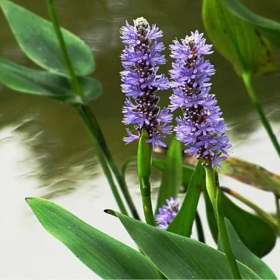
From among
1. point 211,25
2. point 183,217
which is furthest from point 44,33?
point 183,217

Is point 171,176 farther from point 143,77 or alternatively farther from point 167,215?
point 143,77

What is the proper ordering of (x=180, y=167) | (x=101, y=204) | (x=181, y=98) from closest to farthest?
(x=181, y=98) → (x=180, y=167) → (x=101, y=204)

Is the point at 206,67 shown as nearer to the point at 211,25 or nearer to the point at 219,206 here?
the point at 219,206

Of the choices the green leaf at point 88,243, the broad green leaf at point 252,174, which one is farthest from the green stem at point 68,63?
the green leaf at point 88,243

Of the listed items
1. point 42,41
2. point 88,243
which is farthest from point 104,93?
point 88,243

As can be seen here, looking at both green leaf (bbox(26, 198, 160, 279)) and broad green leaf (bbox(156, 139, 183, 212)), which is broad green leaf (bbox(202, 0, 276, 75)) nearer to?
broad green leaf (bbox(156, 139, 183, 212))

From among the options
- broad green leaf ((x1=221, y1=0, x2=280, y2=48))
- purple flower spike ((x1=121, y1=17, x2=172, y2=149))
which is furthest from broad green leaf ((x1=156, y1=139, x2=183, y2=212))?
purple flower spike ((x1=121, y1=17, x2=172, y2=149))
